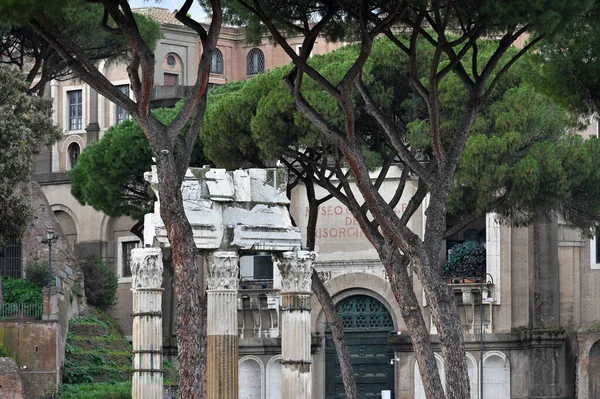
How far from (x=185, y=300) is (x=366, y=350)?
2537cm

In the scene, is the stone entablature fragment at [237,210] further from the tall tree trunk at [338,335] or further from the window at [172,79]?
the window at [172,79]

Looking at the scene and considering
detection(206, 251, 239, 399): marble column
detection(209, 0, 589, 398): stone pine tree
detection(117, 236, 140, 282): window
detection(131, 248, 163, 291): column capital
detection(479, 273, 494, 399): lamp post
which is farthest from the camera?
detection(117, 236, 140, 282): window

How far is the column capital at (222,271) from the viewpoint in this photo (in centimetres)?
3338

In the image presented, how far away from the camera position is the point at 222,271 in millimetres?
33438

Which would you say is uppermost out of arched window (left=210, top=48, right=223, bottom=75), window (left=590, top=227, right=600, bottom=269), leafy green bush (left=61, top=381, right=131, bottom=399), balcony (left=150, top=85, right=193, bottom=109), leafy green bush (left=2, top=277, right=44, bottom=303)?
arched window (left=210, top=48, right=223, bottom=75)

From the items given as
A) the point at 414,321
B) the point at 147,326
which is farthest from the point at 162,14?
the point at 414,321

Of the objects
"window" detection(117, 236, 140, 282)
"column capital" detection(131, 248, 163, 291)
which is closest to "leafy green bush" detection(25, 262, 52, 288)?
"window" detection(117, 236, 140, 282)

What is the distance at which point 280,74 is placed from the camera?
147 feet

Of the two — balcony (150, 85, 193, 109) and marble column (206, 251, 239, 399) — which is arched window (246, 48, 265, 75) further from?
marble column (206, 251, 239, 399)

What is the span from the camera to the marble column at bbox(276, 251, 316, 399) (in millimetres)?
34562

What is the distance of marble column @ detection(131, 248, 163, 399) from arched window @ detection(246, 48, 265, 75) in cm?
3227

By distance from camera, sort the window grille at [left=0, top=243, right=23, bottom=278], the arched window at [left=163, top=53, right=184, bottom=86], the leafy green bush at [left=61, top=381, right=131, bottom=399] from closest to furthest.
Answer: the leafy green bush at [left=61, top=381, right=131, bottom=399] < the window grille at [left=0, top=243, right=23, bottom=278] < the arched window at [left=163, top=53, right=184, bottom=86]

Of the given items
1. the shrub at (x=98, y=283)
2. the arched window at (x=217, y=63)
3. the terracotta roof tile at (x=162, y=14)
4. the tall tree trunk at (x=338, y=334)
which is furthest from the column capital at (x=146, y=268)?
the arched window at (x=217, y=63)

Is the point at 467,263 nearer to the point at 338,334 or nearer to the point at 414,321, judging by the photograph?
the point at 338,334
